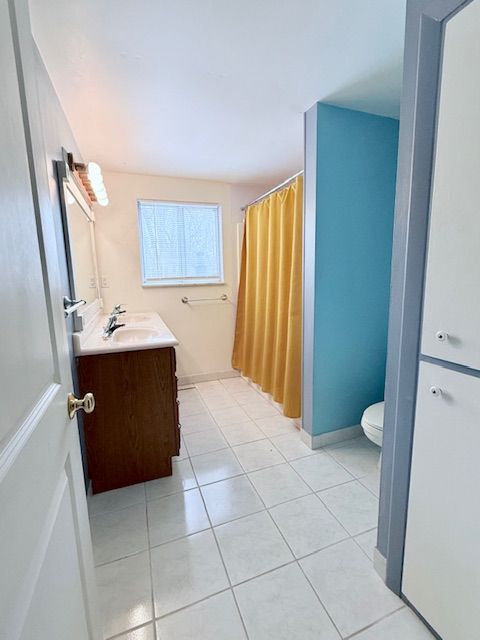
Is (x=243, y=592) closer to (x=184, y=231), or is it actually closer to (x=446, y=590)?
(x=446, y=590)

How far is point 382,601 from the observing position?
3.60 ft

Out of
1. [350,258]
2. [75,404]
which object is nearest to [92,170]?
[75,404]

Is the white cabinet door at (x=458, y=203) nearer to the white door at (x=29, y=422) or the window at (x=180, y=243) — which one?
the white door at (x=29, y=422)

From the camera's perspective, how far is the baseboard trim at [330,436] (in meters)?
2.04

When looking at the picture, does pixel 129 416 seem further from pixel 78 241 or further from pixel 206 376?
pixel 206 376

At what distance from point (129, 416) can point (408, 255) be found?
5.11ft

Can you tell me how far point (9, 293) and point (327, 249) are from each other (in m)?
1.72

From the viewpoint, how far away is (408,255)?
3.15ft

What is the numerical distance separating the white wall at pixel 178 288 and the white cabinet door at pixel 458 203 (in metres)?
2.48

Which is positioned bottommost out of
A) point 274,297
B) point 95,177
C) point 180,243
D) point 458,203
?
point 274,297

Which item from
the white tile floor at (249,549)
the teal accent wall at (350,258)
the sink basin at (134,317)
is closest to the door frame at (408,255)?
the white tile floor at (249,549)

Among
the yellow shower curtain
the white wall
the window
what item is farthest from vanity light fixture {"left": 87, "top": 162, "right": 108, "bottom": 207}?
the yellow shower curtain

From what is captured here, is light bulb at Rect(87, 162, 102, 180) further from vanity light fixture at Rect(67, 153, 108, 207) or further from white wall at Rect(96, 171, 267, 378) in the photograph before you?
white wall at Rect(96, 171, 267, 378)

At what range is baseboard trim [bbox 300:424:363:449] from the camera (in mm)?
2039
